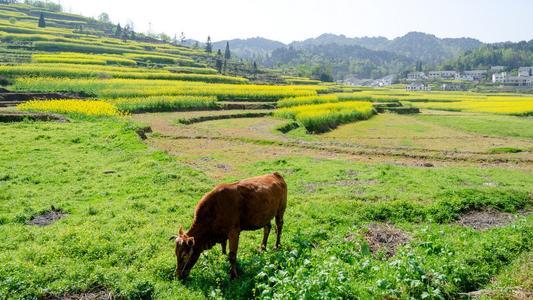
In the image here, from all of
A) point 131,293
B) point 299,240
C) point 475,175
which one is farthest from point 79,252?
point 475,175

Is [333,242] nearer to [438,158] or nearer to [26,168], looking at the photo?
[26,168]

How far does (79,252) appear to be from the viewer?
28.6 ft

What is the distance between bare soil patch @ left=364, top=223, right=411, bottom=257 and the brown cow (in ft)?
10.2

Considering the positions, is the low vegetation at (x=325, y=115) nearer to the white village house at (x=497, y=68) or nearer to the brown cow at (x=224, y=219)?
the brown cow at (x=224, y=219)

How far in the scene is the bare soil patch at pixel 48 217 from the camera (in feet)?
35.1

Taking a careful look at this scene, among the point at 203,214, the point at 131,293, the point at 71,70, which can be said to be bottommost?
the point at 131,293

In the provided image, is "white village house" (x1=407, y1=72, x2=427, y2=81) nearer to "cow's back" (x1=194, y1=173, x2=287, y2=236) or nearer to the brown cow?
"cow's back" (x1=194, y1=173, x2=287, y2=236)

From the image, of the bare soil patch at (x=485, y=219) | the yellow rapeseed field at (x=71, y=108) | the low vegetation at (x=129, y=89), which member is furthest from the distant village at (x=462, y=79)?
the bare soil patch at (x=485, y=219)

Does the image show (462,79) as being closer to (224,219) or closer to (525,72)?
(525,72)

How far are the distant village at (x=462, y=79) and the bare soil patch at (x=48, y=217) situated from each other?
133m

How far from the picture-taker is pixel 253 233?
10.4m

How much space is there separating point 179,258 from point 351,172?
38.0ft

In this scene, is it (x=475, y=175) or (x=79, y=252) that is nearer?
(x=79, y=252)

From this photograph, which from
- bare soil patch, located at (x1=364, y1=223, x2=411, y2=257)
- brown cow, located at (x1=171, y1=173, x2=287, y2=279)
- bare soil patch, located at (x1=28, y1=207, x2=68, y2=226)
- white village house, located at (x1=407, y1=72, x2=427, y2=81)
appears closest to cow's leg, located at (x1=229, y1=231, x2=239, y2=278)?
brown cow, located at (x1=171, y1=173, x2=287, y2=279)
